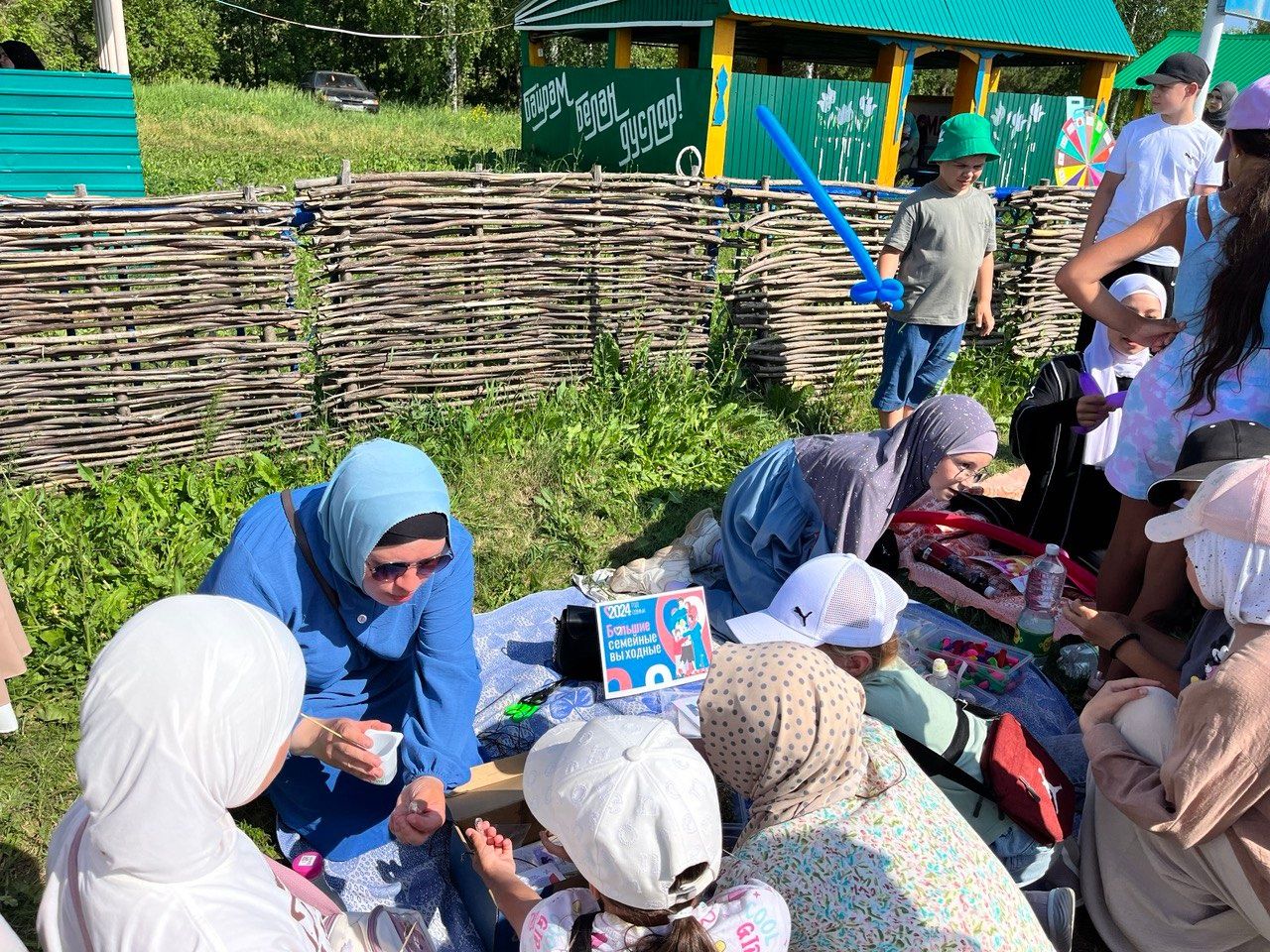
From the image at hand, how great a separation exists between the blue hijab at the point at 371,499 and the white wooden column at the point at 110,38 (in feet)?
21.8

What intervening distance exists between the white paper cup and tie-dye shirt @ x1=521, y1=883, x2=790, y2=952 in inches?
28.7

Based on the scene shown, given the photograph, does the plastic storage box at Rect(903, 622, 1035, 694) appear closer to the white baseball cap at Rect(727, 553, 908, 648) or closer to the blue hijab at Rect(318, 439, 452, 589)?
the white baseball cap at Rect(727, 553, 908, 648)

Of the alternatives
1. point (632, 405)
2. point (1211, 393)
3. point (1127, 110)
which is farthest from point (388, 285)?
point (1127, 110)

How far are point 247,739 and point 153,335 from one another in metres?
3.74

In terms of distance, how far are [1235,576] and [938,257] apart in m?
3.39

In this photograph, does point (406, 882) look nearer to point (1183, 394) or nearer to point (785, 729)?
point (785, 729)

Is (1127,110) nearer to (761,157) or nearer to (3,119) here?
(761,157)

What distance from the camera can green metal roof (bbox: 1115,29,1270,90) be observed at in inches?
883

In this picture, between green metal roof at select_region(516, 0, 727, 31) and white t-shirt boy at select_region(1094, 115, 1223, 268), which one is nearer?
white t-shirt boy at select_region(1094, 115, 1223, 268)

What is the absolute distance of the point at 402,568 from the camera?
7.76ft

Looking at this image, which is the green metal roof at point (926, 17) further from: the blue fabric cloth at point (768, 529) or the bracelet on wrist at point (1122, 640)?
the bracelet on wrist at point (1122, 640)

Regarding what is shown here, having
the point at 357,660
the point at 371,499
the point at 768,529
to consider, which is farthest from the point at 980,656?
the point at 371,499

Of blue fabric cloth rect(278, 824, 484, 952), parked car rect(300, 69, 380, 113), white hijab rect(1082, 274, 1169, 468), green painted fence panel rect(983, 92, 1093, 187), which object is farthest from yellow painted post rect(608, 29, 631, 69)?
parked car rect(300, 69, 380, 113)

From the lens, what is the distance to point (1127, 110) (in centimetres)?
2566
